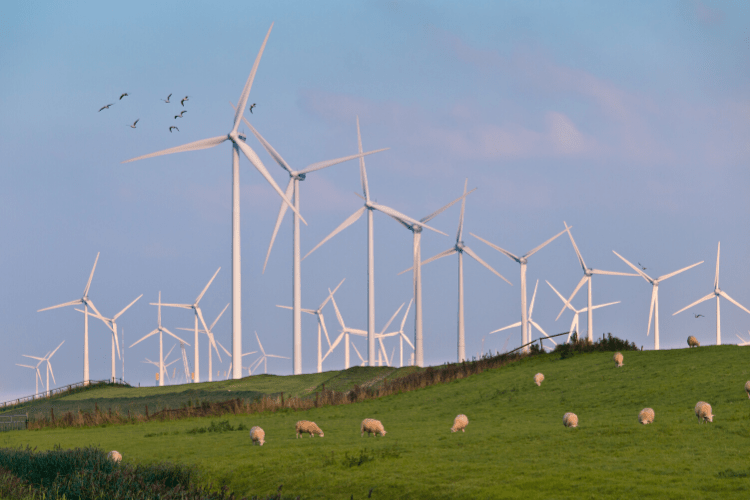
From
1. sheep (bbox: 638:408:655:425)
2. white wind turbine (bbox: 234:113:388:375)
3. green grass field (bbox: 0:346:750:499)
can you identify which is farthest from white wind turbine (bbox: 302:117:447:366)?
sheep (bbox: 638:408:655:425)

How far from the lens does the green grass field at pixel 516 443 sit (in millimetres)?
20031

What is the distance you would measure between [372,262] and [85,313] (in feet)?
157

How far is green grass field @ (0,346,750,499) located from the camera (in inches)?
789

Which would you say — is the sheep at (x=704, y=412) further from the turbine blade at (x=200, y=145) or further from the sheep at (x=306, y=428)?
the turbine blade at (x=200, y=145)

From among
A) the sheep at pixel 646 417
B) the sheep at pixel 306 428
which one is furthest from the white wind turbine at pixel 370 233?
the sheep at pixel 646 417

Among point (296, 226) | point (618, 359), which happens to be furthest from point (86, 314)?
point (618, 359)

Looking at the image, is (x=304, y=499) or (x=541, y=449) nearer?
(x=304, y=499)

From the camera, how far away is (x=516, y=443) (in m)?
26.4

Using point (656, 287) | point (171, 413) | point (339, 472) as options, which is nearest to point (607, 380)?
point (339, 472)

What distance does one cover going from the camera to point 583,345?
6044 cm

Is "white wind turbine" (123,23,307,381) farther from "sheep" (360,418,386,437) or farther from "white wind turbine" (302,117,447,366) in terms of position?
"sheep" (360,418,386,437)

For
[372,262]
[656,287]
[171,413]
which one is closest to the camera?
[171,413]

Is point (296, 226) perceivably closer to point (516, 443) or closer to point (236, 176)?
point (236, 176)

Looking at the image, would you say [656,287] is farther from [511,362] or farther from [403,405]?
[403,405]
